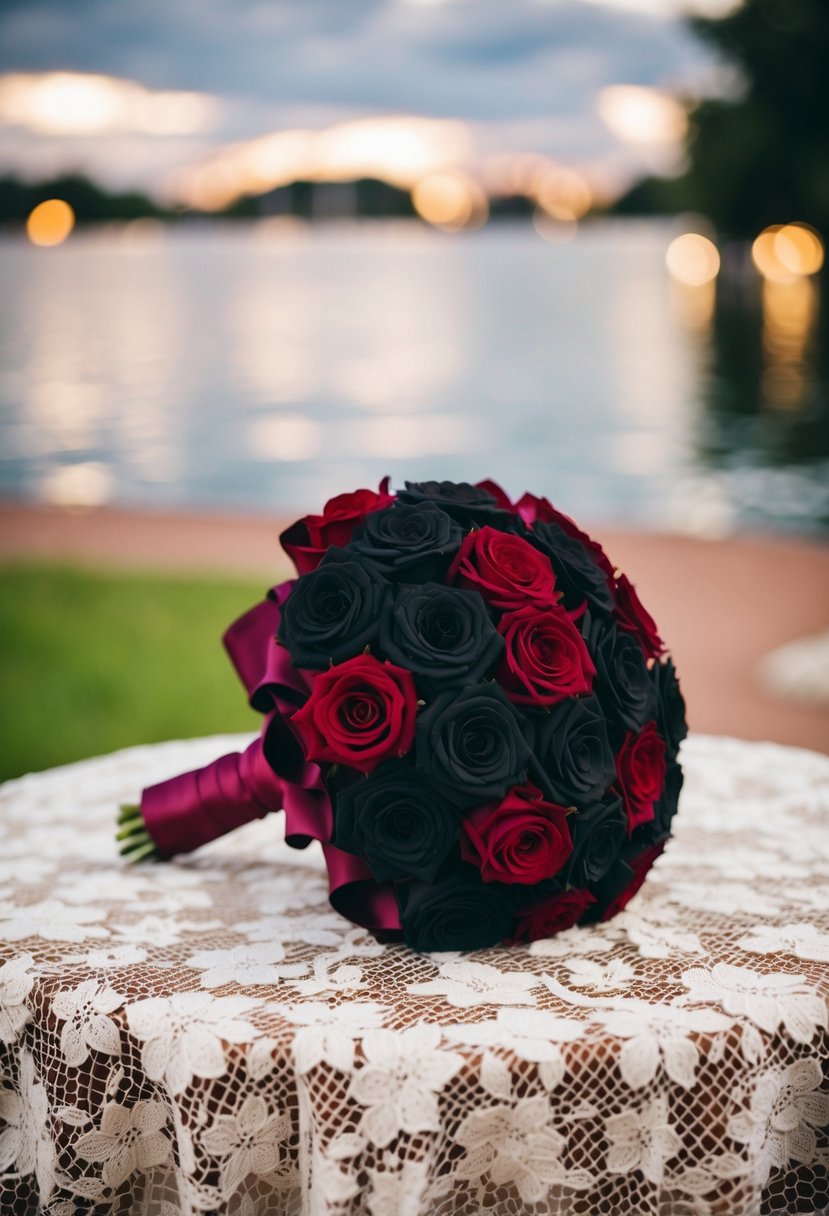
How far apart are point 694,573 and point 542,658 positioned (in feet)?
28.3

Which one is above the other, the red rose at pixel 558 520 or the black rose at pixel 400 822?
the red rose at pixel 558 520

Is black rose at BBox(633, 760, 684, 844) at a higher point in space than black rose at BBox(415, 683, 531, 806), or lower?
lower

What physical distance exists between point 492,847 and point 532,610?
0.99 ft

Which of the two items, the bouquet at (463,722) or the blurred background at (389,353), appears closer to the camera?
the bouquet at (463,722)

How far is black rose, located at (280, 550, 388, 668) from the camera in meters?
1.45

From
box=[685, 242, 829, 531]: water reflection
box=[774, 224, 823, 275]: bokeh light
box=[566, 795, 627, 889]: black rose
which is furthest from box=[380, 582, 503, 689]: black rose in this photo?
box=[774, 224, 823, 275]: bokeh light

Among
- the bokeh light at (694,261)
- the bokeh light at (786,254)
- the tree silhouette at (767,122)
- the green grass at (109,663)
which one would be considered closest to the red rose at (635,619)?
the green grass at (109,663)

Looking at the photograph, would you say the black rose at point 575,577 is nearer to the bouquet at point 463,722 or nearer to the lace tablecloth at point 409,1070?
the bouquet at point 463,722

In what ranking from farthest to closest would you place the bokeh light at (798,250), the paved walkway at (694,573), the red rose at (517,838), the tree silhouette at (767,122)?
the bokeh light at (798,250) → the tree silhouette at (767,122) → the paved walkway at (694,573) → the red rose at (517,838)

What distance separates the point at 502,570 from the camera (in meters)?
1.51

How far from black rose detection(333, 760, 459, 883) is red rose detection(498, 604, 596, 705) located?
0.17m

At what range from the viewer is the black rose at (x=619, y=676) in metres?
1.52

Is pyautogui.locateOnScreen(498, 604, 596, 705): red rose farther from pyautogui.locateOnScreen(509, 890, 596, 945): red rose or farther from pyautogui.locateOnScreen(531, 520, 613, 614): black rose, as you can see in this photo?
pyautogui.locateOnScreen(509, 890, 596, 945): red rose

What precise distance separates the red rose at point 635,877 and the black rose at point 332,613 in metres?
0.49
